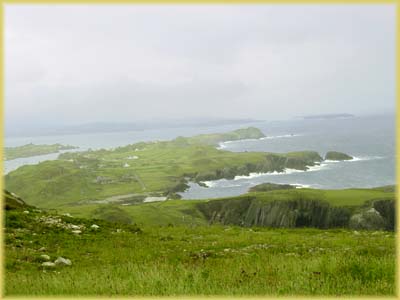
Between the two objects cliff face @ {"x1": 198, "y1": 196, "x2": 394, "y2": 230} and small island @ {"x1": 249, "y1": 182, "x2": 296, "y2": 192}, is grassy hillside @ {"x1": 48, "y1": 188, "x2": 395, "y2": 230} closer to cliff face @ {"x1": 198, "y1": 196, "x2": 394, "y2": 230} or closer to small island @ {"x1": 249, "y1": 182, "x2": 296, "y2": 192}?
cliff face @ {"x1": 198, "y1": 196, "x2": 394, "y2": 230}

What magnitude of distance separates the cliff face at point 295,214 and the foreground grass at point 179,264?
5846 centimetres

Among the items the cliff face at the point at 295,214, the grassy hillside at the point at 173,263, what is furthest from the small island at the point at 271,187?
the grassy hillside at the point at 173,263

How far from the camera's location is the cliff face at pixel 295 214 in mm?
80438

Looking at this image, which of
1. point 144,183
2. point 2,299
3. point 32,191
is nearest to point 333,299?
point 2,299

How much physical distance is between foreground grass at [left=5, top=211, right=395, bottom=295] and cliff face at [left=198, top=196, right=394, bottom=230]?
5846 cm

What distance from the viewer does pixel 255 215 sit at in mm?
95688

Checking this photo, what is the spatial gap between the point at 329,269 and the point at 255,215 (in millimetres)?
88392

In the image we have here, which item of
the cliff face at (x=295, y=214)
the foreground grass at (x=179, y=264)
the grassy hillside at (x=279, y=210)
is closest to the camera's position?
the foreground grass at (x=179, y=264)

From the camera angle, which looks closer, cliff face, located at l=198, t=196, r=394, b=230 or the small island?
cliff face, located at l=198, t=196, r=394, b=230

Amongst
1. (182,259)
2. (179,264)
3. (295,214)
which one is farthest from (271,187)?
(179,264)

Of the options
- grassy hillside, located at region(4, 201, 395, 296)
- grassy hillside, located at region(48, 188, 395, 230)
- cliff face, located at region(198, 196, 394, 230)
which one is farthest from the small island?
grassy hillside, located at region(4, 201, 395, 296)

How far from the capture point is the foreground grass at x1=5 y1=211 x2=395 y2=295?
25.3 feet

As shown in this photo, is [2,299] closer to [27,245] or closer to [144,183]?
[27,245]

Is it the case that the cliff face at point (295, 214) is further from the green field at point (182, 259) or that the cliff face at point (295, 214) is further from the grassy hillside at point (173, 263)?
the grassy hillside at point (173, 263)
